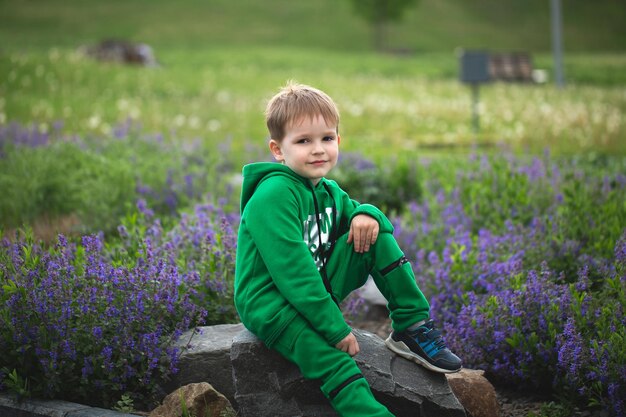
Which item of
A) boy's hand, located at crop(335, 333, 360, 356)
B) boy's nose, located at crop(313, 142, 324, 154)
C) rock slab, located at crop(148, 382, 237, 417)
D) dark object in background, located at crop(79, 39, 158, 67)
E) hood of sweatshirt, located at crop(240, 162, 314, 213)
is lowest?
rock slab, located at crop(148, 382, 237, 417)

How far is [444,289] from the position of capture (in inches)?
164

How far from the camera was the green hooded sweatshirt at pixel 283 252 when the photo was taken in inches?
108

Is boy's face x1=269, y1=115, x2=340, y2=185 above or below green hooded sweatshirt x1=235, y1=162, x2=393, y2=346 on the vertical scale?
above

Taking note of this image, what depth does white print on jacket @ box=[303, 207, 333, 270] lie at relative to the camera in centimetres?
299

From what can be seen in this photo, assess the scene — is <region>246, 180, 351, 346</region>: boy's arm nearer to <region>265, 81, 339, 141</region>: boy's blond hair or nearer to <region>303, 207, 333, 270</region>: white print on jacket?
<region>303, 207, 333, 270</region>: white print on jacket

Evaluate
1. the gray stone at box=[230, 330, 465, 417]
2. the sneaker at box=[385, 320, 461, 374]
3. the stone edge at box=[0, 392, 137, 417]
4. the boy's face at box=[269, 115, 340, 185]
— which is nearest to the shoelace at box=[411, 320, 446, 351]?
the sneaker at box=[385, 320, 461, 374]

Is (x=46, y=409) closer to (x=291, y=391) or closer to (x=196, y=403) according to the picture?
(x=196, y=403)

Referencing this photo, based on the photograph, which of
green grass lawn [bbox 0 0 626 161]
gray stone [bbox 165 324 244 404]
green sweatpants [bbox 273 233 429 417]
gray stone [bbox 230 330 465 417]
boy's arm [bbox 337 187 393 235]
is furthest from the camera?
green grass lawn [bbox 0 0 626 161]

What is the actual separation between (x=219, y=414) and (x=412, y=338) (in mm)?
895

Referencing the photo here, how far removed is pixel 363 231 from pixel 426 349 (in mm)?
585

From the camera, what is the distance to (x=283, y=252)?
9.09 feet

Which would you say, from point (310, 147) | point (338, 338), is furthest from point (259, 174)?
point (338, 338)

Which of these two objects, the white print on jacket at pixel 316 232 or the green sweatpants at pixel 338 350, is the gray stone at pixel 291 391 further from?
the white print on jacket at pixel 316 232

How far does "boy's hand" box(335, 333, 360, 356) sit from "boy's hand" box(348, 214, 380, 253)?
398 mm
